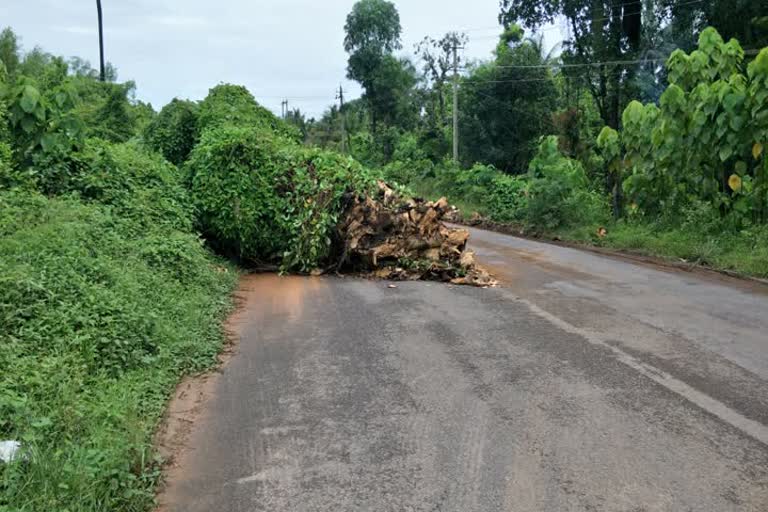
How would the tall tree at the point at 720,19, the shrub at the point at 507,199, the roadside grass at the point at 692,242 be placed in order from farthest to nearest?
the shrub at the point at 507,199 < the tall tree at the point at 720,19 < the roadside grass at the point at 692,242

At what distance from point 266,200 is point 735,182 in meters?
8.92

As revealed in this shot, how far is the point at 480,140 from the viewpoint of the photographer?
30.8m

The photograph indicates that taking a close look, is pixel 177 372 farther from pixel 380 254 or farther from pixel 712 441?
pixel 380 254

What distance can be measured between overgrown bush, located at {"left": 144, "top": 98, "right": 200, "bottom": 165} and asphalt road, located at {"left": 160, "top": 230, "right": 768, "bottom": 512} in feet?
25.7

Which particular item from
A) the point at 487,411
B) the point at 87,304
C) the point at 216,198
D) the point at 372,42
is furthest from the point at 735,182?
the point at 372,42

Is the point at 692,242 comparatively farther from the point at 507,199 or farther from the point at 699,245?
the point at 507,199

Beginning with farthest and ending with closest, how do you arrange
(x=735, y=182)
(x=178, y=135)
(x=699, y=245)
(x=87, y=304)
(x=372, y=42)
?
(x=372, y=42), (x=178, y=135), (x=699, y=245), (x=735, y=182), (x=87, y=304)

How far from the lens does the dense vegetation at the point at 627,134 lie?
41.6ft

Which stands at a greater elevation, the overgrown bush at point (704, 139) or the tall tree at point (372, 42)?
the tall tree at point (372, 42)

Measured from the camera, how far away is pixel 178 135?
49.1 feet

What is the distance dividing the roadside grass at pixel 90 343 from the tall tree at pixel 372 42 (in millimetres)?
39856

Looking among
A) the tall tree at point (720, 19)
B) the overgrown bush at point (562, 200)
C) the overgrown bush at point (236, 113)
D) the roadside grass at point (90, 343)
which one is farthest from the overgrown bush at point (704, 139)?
the roadside grass at point (90, 343)

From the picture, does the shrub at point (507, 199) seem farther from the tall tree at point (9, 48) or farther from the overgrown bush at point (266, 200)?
the tall tree at point (9, 48)

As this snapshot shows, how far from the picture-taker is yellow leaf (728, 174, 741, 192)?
12.7m
